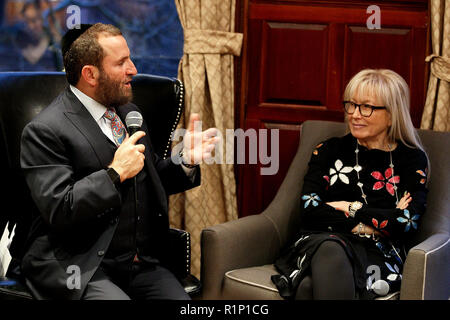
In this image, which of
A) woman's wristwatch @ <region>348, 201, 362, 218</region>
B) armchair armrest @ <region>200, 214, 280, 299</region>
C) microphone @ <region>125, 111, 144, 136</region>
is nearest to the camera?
microphone @ <region>125, 111, 144, 136</region>

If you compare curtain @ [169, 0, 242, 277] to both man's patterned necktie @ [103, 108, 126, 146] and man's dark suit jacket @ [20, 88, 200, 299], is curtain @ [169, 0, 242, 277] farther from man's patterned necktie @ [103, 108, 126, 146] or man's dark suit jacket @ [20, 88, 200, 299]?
man's dark suit jacket @ [20, 88, 200, 299]

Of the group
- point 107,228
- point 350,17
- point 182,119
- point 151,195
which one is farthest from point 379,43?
→ point 107,228

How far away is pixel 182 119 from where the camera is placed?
3.14 meters

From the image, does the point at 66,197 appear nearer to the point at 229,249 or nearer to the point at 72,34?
the point at 72,34

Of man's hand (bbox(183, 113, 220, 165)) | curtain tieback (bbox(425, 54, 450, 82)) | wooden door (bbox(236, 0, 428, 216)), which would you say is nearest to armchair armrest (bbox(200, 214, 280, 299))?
man's hand (bbox(183, 113, 220, 165))

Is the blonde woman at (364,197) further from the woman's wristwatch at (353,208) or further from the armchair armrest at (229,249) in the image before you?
the armchair armrest at (229,249)

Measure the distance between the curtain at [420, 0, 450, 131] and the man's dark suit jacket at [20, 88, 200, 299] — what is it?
167 centimetres

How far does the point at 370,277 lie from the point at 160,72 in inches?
71.3

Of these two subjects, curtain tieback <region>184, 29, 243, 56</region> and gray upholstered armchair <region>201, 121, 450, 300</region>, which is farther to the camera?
curtain tieback <region>184, 29, 243, 56</region>

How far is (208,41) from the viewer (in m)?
3.03

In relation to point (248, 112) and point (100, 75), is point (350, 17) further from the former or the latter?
point (100, 75)

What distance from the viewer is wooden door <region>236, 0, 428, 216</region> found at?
297 centimetres

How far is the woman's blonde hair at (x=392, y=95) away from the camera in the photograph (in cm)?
247

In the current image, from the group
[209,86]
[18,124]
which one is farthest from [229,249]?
[209,86]
